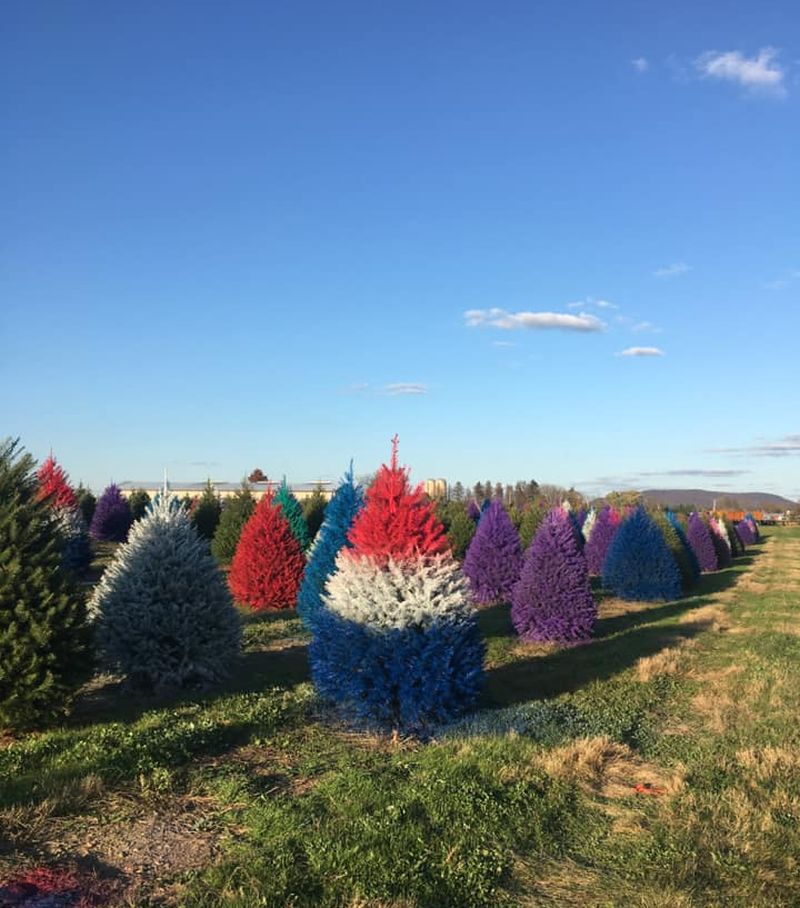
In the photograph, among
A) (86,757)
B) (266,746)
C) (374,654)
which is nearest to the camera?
(86,757)

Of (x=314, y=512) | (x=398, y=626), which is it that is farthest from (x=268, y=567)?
(x=314, y=512)

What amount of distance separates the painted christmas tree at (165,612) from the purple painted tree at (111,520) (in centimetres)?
2256

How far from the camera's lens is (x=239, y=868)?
14.0 feet

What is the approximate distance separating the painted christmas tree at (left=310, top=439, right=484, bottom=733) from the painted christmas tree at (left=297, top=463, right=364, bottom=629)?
5372mm

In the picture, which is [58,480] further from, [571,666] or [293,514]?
[571,666]

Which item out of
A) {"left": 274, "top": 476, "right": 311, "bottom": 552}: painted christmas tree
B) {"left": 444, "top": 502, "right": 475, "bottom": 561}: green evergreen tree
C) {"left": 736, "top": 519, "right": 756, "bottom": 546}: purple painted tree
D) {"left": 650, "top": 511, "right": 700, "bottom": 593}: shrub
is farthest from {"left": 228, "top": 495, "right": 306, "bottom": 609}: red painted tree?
{"left": 736, "top": 519, "right": 756, "bottom": 546}: purple painted tree

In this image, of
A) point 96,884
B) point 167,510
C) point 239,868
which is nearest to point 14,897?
point 96,884

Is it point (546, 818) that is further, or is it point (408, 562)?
point (408, 562)

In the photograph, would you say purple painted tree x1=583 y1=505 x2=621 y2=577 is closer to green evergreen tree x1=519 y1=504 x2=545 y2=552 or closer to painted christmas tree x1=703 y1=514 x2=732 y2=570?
green evergreen tree x1=519 y1=504 x2=545 y2=552

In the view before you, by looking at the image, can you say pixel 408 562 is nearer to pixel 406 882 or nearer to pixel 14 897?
pixel 406 882

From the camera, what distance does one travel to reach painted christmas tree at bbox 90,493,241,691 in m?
8.80

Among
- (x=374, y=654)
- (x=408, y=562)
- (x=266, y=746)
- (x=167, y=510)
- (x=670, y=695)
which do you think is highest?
(x=167, y=510)

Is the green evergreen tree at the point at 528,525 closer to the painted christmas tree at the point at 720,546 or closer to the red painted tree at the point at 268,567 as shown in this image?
the painted christmas tree at the point at 720,546

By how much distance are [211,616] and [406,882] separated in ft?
17.9
